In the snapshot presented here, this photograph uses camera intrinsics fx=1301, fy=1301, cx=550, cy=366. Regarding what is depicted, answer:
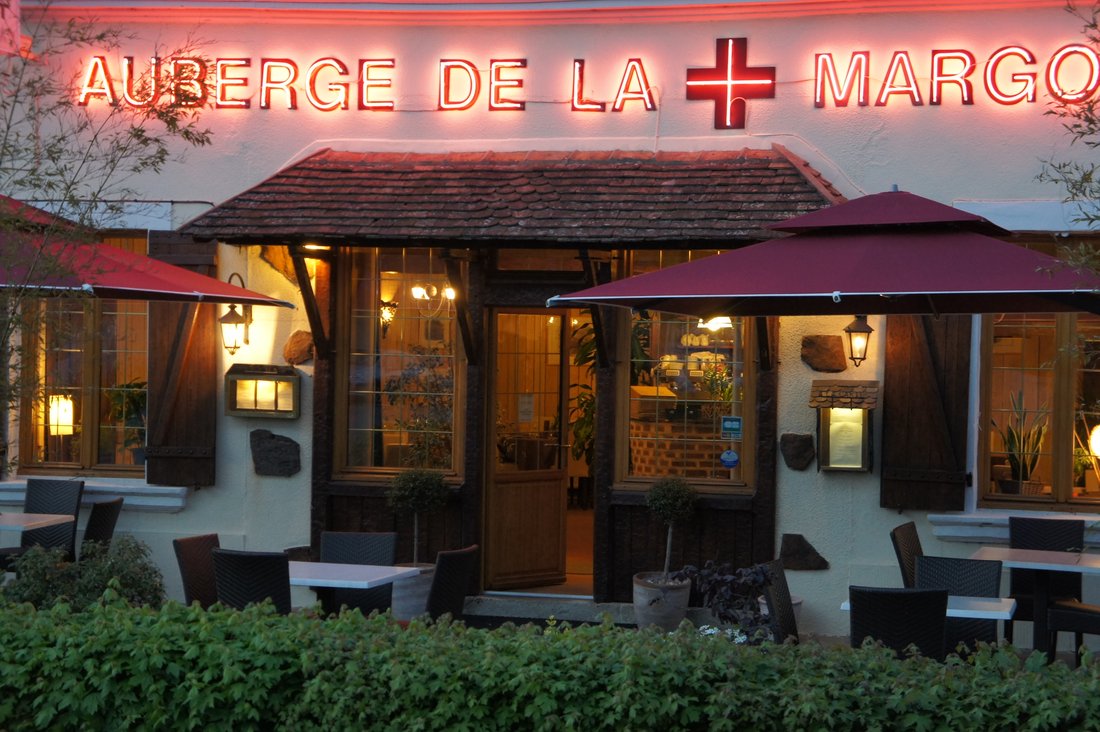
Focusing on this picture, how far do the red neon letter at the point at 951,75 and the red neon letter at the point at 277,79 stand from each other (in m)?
4.48

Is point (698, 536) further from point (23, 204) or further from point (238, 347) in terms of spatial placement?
point (23, 204)

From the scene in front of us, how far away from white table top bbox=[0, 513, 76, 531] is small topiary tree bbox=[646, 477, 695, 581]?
386 cm

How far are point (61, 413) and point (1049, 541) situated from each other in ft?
23.1

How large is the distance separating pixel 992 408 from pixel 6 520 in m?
6.52

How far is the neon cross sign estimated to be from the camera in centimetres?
898

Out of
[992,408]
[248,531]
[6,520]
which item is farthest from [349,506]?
[992,408]

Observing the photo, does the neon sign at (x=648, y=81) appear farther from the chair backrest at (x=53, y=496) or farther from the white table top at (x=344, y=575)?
the white table top at (x=344, y=575)

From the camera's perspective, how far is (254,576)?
21.1ft

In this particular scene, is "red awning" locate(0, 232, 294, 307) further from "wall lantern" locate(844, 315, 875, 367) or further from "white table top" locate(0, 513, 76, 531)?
"wall lantern" locate(844, 315, 875, 367)

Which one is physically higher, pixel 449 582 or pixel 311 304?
pixel 311 304

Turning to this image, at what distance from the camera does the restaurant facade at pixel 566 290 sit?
8523mm

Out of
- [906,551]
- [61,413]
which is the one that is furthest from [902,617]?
[61,413]

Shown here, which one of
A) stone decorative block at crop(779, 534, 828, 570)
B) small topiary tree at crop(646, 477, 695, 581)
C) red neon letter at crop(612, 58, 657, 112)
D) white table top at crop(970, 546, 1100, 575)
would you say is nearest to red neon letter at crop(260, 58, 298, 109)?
red neon letter at crop(612, 58, 657, 112)

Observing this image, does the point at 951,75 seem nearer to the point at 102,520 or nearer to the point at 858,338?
the point at 858,338
